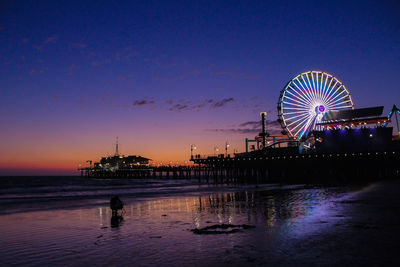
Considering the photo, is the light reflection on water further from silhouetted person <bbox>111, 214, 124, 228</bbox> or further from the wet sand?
silhouetted person <bbox>111, 214, 124, 228</bbox>

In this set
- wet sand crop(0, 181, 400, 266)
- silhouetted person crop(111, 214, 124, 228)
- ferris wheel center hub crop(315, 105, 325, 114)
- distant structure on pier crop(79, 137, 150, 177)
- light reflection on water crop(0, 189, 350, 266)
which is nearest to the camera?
wet sand crop(0, 181, 400, 266)

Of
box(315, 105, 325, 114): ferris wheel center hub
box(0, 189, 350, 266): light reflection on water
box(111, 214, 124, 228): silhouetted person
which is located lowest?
box(111, 214, 124, 228): silhouetted person

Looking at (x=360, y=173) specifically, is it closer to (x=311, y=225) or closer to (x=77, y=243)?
(x=311, y=225)

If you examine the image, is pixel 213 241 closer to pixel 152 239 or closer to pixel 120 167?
pixel 152 239

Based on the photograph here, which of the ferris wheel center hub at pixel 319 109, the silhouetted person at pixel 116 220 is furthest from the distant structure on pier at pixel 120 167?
the silhouetted person at pixel 116 220

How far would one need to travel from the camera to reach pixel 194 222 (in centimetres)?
1409

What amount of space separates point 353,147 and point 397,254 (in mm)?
68181

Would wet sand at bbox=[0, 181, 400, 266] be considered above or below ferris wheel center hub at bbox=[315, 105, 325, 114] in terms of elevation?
below

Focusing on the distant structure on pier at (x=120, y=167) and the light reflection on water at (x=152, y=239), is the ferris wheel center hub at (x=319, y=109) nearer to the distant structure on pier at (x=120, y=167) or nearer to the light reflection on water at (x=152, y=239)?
the light reflection on water at (x=152, y=239)

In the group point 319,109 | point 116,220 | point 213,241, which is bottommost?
point 116,220

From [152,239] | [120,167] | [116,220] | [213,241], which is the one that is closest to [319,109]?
[116,220]

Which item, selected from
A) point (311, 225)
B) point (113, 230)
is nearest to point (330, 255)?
point (311, 225)

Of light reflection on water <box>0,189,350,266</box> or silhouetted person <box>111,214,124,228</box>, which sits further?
silhouetted person <box>111,214,124,228</box>

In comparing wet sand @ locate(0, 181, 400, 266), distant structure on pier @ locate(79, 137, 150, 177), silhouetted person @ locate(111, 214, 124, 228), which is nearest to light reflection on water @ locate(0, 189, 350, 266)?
wet sand @ locate(0, 181, 400, 266)
